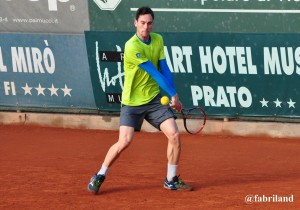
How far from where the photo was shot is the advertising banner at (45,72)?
14.9m

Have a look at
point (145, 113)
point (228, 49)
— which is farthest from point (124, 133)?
point (228, 49)

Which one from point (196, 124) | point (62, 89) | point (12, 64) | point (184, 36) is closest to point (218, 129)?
point (196, 124)

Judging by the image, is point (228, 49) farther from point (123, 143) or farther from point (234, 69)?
point (123, 143)

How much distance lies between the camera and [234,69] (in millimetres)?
13805

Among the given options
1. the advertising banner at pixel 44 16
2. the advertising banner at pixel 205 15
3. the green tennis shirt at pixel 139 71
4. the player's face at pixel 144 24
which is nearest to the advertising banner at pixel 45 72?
the advertising banner at pixel 44 16

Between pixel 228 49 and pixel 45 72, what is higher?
pixel 228 49

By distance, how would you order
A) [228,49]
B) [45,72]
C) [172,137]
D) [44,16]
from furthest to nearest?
1. [45,72]
2. [44,16]
3. [228,49]
4. [172,137]

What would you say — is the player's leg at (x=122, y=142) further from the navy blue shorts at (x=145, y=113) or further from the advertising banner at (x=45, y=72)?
the advertising banner at (x=45, y=72)

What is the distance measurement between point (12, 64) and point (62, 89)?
984 millimetres

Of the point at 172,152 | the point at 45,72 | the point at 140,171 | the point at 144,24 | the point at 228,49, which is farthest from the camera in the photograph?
the point at 45,72

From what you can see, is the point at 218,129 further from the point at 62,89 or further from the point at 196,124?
the point at 62,89

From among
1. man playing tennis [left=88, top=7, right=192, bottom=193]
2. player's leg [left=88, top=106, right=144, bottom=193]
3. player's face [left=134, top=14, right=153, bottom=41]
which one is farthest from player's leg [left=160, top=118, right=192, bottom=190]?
player's face [left=134, top=14, right=153, bottom=41]

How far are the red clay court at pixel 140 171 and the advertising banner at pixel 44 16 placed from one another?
1.71 meters

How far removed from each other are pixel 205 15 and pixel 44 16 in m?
2.82
